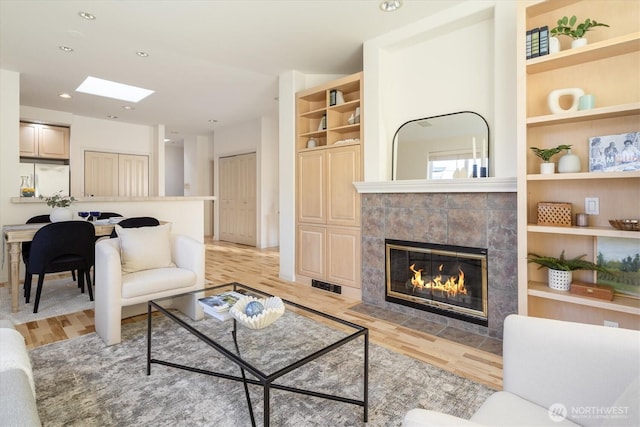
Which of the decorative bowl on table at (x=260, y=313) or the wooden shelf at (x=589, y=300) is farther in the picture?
the wooden shelf at (x=589, y=300)

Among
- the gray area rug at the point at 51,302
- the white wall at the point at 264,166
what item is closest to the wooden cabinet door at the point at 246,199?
the white wall at the point at 264,166

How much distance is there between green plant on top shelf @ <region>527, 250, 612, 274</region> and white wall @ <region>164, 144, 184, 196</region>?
9405mm

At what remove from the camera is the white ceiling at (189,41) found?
2.81m

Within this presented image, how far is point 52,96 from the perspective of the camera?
5.20m

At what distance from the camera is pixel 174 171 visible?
992 cm

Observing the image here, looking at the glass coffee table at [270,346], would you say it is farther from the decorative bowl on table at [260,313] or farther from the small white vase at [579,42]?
the small white vase at [579,42]

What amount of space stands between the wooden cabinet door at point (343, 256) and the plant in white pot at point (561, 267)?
1.72 m

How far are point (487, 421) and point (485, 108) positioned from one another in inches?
100

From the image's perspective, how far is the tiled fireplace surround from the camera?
253 centimetres

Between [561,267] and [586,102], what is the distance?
1.04 metres

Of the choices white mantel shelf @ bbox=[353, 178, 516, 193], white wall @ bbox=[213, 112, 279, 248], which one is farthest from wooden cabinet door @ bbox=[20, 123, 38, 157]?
white mantel shelf @ bbox=[353, 178, 516, 193]

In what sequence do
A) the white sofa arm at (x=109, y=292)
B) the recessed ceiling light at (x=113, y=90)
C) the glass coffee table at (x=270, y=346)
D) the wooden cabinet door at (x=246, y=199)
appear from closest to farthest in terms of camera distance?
the glass coffee table at (x=270, y=346) < the white sofa arm at (x=109, y=292) < the recessed ceiling light at (x=113, y=90) < the wooden cabinet door at (x=246, y=199)

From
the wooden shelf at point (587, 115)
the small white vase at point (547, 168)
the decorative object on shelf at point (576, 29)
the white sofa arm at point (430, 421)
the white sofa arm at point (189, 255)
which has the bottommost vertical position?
the white sofa arm at point (430, 421)

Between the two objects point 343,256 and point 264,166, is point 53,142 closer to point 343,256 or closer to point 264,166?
point 264,166
